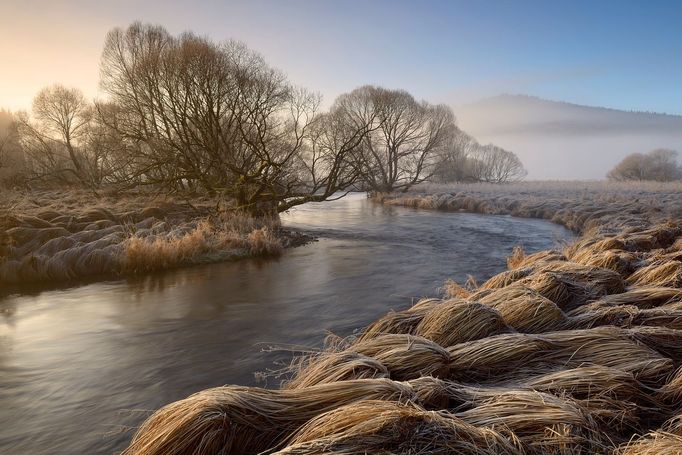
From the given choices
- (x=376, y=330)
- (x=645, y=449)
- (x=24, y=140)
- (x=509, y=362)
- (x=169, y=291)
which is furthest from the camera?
(x=24, y=140)

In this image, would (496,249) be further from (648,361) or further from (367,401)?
(367,401)

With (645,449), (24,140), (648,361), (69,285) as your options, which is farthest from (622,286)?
(24,140)

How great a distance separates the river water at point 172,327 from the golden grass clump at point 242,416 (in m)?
1.60

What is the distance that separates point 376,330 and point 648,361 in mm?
2680

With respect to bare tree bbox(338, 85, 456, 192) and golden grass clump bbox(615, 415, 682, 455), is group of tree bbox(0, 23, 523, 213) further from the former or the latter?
golden grass clump bbox(615, 415, 682, 455)

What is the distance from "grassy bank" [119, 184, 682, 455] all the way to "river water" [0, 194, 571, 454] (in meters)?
1.69

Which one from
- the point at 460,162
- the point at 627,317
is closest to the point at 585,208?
the point at 627,317

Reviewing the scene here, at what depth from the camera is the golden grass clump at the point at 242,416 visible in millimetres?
2639

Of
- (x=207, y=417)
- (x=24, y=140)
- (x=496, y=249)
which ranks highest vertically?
(x=24, y=140)

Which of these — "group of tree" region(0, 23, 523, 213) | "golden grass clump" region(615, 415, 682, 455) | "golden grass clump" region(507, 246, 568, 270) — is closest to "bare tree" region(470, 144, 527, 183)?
"group of tree" region(0, 23, 523, 213)

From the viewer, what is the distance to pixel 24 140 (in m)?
36.5

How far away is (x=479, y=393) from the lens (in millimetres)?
3129

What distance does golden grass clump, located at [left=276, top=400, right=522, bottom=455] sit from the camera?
7.41ft

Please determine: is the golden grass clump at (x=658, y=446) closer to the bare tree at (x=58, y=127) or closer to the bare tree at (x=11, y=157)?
the bare tree at (x=11, y=157)
